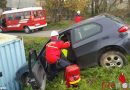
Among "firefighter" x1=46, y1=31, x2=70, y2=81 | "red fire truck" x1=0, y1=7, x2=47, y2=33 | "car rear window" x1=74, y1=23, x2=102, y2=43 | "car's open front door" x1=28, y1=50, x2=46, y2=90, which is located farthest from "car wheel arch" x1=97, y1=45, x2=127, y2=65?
"red fire truck" x1=0, y1=7, x2=47, y2=33

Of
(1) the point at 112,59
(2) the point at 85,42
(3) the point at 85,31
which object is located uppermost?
(3) the point at 85,31

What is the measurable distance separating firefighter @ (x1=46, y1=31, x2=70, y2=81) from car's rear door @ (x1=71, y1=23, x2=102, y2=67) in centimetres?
69

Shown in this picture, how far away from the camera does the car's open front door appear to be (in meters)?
7.53

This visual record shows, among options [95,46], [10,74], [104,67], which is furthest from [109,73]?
[10,74]

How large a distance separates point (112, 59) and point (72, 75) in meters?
1.75

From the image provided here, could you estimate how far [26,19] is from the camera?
24.5 metres

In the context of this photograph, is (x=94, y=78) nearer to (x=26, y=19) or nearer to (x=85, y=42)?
(x=85, y=42)

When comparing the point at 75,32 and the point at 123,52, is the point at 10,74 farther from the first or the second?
the point at 123,52

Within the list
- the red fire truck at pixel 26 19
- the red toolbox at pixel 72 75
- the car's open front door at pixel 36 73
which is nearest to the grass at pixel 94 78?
the red toolbox at pixel 72 75

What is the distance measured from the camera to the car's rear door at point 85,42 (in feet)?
31.4

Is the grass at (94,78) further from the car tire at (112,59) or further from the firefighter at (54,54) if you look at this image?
the firefighter at (54,54)

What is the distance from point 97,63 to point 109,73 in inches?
27.3

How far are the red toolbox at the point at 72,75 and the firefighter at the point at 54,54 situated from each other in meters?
0.49

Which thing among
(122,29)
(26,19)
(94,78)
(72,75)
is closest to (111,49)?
(122,29)
